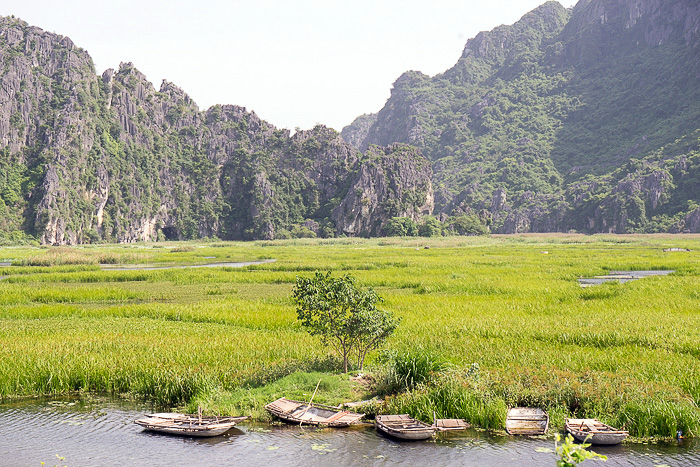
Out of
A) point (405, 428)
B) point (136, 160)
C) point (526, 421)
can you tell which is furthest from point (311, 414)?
point (136, 160)

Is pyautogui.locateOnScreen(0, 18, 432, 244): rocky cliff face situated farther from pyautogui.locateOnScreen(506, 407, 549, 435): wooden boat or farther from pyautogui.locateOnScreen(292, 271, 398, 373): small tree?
pyautogui.locateOnScreen(506, 407, 549, 435): wooden boat

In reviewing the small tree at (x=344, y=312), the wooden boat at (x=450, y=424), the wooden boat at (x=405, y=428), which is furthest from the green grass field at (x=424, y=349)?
the small tree at (x=344, y=312)

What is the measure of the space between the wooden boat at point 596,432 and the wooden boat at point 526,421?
1.91ft

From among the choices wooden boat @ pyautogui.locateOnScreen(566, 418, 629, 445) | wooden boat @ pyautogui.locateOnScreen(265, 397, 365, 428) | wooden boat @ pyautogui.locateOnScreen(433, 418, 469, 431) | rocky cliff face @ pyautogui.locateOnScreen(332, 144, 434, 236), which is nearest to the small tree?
wooden boat @ pyautogui.locateOnScreen(265, 397, 365, 428)

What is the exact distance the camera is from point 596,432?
9.41 meters

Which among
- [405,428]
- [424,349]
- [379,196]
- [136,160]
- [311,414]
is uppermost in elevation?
[136,160]

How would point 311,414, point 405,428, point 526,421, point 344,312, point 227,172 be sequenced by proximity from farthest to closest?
point 227,172
point 344,312
point 311,414
point 526,421
point 405,428

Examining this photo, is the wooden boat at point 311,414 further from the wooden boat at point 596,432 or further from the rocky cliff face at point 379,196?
the rocky cliff face at point 379,196

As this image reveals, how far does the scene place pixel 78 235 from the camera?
129m

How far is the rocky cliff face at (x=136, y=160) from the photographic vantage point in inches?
5172

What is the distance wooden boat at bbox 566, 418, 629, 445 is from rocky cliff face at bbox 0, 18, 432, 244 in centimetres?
13116

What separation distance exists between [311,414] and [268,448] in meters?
1.53

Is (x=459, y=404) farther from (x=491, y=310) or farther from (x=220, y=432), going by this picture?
(x=491, y=310)

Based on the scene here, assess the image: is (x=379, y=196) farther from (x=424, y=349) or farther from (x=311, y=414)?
(x=311, y=414)
